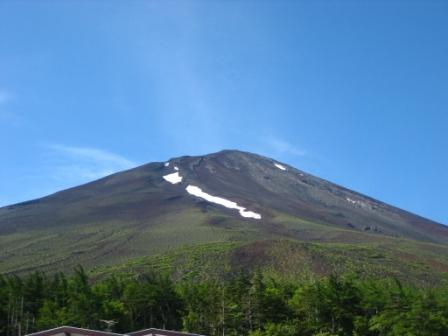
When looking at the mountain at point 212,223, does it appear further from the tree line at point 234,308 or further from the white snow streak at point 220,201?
the tree line at point 234,308

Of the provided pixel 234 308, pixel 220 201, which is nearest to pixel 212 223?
pixel 220 201

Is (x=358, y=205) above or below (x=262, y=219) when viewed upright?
above

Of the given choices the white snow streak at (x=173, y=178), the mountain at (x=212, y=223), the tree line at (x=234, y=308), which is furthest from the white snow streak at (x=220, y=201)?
the tree line at (x=234, y=308)

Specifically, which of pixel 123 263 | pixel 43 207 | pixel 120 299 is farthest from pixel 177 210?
pixel 120 299

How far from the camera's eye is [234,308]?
5212 cm

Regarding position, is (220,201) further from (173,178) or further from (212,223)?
(212,223)

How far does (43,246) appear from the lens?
109 m

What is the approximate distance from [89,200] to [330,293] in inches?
4067

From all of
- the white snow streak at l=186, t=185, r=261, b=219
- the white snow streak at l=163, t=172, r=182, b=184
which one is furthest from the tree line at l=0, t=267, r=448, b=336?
the white snow streak at l=163, t=172, r=182, b=184

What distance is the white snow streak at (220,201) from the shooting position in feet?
452

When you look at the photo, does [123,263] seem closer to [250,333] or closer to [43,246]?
[43,246]

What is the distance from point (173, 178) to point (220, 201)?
29464 mm

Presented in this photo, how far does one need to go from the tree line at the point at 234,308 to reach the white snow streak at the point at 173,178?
115m

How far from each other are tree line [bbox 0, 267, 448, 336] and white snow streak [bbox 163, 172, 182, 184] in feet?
379
